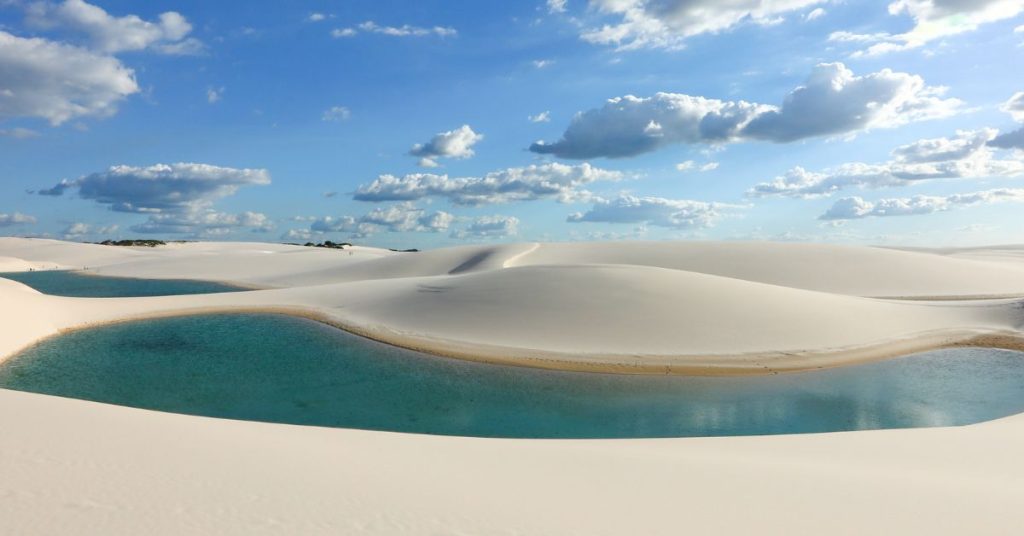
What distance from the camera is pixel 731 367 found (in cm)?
2236

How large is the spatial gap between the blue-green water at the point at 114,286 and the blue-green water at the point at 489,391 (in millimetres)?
33144

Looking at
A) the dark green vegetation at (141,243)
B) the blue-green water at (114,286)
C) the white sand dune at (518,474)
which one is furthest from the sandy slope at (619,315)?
the dark green vegetation at (141,243)

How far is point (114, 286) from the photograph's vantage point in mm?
60906

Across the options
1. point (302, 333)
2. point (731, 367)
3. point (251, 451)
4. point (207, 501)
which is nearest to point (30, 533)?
point (207, 501)

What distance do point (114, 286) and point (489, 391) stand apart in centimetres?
6080

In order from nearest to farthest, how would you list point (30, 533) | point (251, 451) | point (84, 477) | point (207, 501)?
point (30, 533)
point (207, 501)
point (84, 477)
point (251, 451)

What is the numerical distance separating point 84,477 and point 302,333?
22.6 m

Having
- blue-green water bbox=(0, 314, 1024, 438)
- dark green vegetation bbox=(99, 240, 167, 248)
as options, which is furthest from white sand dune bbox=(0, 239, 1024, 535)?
dark green vegetation bbox=(99, 240, 167, 248)

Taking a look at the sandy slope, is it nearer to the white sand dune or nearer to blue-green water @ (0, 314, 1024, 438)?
the white sand dune

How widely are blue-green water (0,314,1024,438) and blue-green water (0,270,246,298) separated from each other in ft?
109

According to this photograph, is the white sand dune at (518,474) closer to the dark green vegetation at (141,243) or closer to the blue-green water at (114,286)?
the blue-green water at (114,286)

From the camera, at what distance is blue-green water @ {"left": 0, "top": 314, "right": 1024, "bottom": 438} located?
51.4ft

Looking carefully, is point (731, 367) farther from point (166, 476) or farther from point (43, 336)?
point (43, 336)

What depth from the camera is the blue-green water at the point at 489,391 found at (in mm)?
15656
